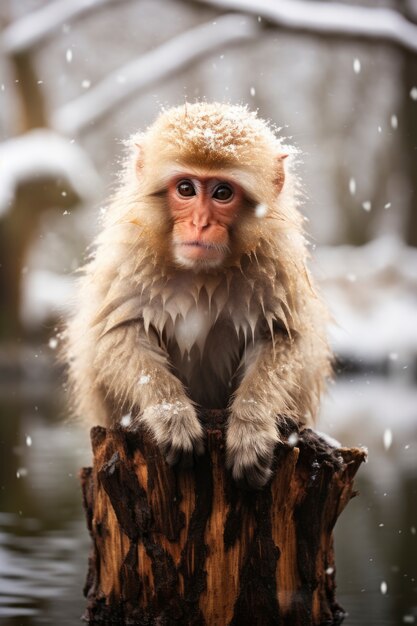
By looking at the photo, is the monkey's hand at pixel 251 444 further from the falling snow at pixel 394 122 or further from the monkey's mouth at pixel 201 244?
the falling snow at pixel 394 122

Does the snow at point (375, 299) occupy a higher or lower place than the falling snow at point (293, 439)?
higher

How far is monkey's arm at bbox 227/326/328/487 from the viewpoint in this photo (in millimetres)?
2770

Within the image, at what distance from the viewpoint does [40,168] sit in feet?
44.9

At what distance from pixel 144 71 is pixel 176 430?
13.7 meters

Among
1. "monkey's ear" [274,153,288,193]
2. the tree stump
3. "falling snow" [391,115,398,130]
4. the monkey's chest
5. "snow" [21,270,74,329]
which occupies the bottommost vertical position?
the tree stump

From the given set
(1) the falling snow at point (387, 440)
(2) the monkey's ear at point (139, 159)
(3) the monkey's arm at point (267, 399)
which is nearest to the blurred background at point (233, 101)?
(1) the falling snow at point (387, 440)

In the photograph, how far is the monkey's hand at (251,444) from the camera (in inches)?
109

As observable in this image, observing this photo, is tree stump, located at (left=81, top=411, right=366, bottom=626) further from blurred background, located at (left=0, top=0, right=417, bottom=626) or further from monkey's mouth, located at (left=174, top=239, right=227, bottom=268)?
blurred background, located at (left=0, top=0, right=417, bottom=626)

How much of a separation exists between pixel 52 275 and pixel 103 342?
12905 millimetres

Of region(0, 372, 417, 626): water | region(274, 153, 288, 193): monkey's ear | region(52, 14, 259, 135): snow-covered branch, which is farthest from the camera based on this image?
region(52, 14, 259, 135): snow-covered branch

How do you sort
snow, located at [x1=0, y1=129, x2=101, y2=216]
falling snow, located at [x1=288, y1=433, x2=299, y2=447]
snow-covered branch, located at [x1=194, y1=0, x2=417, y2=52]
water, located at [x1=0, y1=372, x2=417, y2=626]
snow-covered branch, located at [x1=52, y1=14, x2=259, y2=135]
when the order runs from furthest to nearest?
snow-covered branch, located at [x1=194, y1=0, x2=417, y2=52]
snow-covered branch, located at [x1=52, y1=14, x2=259, y2=135]
snow, located at [x1=0, y1=129, x2=101, y2=216]
water, located at [x1=0, y1=372, x2=417, y2=626]
falling snow, located at [x1=288, y1=433, x2=299, y2=447]

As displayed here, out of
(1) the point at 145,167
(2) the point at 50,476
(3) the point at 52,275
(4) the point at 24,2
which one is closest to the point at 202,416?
(1) the point at 145,167

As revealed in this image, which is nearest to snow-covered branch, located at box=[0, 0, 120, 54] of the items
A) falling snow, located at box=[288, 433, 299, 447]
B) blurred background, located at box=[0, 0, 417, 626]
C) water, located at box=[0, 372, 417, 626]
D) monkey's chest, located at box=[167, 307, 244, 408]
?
blurred background, located at box=[0, 0, 417, 626]

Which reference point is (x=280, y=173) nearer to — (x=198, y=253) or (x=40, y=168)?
(x=198, y=253)
